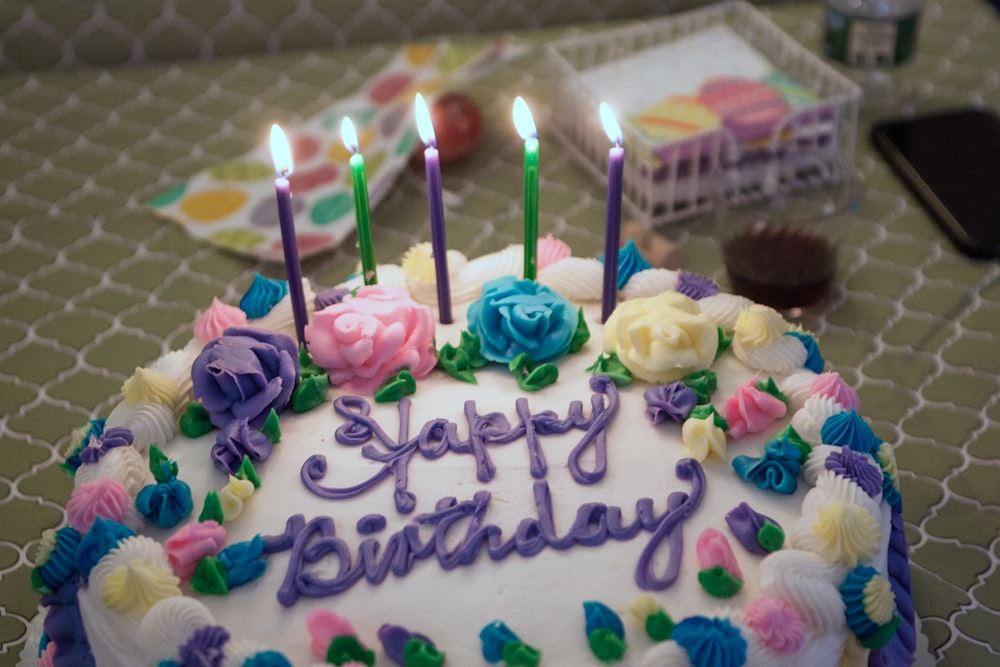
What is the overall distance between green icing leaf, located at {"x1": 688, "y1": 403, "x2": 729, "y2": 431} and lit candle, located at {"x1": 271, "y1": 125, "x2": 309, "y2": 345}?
57 centimetres

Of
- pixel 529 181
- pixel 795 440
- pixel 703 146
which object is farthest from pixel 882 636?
pixel 703 146

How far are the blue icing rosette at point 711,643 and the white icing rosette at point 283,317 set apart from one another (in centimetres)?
76

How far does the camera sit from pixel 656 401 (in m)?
1.69

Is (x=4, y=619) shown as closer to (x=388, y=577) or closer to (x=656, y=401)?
(x=388, y=577)

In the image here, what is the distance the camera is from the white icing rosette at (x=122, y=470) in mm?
1612

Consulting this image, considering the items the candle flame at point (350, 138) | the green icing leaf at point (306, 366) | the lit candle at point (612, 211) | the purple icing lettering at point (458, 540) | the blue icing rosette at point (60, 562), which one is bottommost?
the blue icing rosette at point (60, 562)

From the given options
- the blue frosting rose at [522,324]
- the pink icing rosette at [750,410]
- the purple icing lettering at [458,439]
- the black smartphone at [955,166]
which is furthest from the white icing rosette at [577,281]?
the black smartphone at [955,166]

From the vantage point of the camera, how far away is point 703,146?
2484 millimetres

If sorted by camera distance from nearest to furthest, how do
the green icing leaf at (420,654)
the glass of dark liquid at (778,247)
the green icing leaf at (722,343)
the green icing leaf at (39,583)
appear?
the green icing leaf at (420,654) → the green icing leaf at (39,583) → the green icing leaf at (722,343) → the glass of dark liquid at (778,247)

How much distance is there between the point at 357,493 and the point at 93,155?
1583mm

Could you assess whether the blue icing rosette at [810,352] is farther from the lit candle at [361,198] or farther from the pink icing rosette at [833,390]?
the lit candle at [361,198]

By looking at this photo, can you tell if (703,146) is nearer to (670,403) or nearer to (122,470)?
(670,403)

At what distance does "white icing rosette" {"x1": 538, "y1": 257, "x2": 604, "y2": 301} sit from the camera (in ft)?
6.26

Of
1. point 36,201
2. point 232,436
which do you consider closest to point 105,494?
point 232,436
